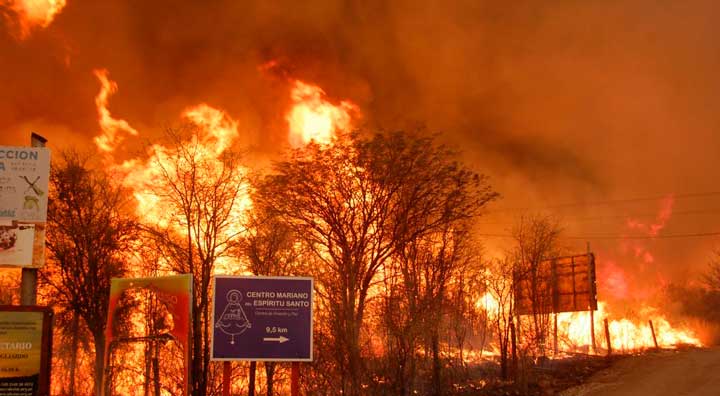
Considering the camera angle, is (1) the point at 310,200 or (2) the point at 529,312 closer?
(1) the point at 310,200

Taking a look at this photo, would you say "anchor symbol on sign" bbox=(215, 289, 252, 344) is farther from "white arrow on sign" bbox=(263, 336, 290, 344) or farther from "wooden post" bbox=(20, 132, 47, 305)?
"wooden post" bbox=(20, 132, 47, 305)

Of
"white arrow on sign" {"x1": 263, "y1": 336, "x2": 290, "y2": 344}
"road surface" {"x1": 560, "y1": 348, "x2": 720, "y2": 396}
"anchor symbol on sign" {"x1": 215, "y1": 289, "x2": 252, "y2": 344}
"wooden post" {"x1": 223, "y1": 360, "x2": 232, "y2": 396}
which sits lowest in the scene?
"road surface" {"x1": 560, "y1": 348, "x2": 720, "y2": 396}

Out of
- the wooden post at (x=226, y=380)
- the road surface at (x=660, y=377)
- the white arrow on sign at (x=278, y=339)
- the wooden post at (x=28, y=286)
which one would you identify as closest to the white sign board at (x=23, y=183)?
the wooden post at (x=28, y=286)

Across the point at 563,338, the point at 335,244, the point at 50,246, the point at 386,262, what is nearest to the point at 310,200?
the point at 335,244

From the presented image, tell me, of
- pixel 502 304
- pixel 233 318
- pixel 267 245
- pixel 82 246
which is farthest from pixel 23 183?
pixel 502 304

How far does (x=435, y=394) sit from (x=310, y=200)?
26.3ft

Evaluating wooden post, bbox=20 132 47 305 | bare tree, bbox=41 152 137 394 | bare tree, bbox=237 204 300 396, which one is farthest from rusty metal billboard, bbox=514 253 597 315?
wooden post, bbox=20 132 47 305

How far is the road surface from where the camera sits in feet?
72.6

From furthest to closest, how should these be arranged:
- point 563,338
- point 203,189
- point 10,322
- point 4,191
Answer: point 563,338 < point 203,189 < point 4,191 < point 10,322

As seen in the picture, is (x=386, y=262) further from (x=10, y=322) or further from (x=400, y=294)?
(x=10, y=322)

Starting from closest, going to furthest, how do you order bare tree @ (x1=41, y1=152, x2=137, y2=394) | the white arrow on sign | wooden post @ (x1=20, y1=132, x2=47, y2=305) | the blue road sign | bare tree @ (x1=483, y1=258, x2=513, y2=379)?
1. the blue road sign
2. the white arrow on sign
3. wooden post @ (x1=20, y1=132, x2=47, y2=305)
4. bare tree @ (x1=483, y1=258, x2=513, y2=379)
5. bare tree @ (x1=41, y1=152, x2=137, y2=394)

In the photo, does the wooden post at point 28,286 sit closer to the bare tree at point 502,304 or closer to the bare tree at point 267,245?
the bare tree at point 267,245

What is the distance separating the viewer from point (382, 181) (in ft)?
77.1

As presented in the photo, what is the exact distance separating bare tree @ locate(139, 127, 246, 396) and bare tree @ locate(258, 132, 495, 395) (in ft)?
5.84
